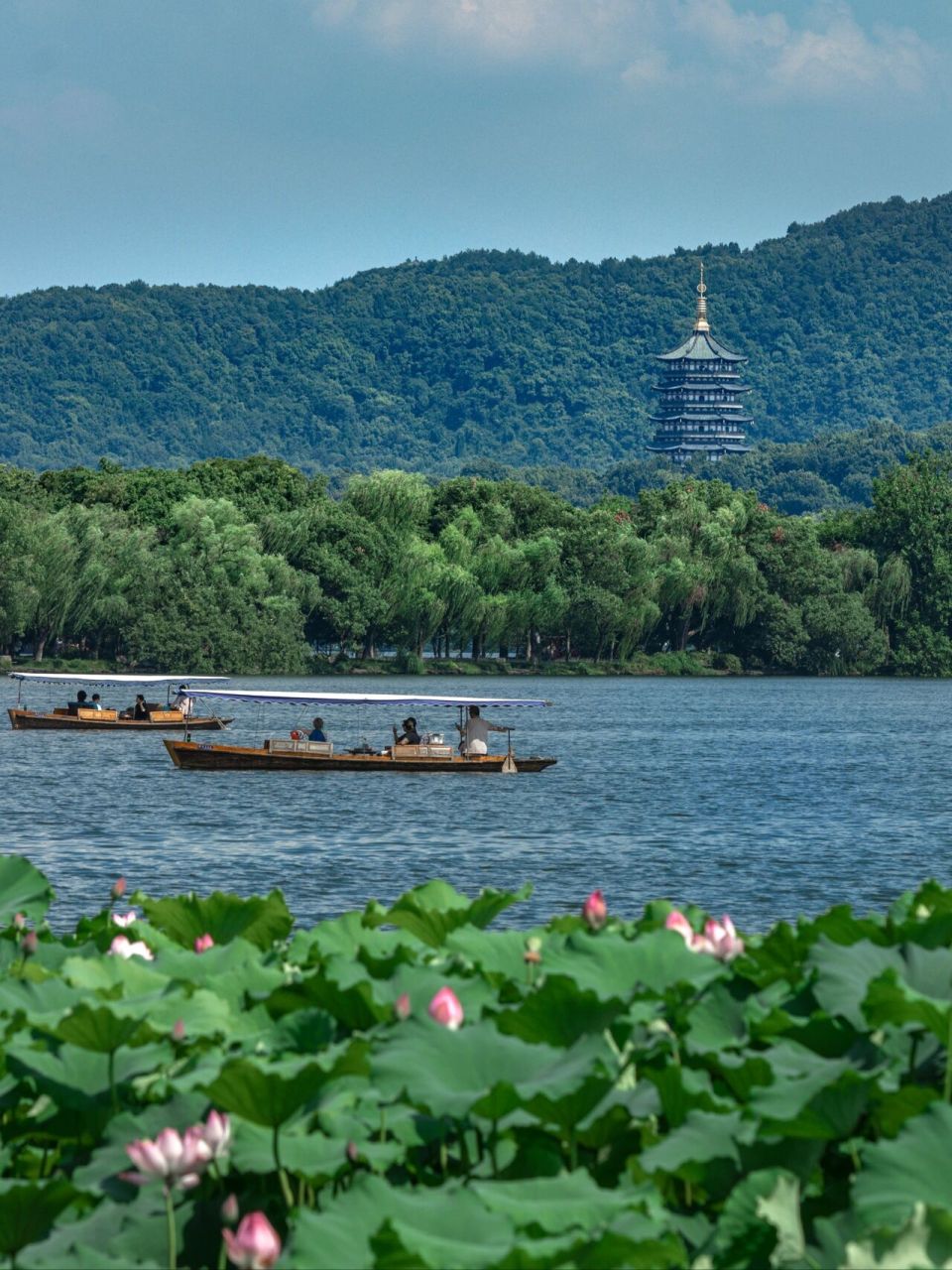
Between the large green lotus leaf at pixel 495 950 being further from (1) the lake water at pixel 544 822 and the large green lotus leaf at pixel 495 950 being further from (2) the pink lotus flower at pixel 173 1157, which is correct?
(1) the lake water at pixel 544 822

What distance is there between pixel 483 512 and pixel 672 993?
9224 cm

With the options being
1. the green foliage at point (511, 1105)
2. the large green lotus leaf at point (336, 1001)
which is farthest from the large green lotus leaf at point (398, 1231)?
the large green lotus leaf at point (336, 1001)

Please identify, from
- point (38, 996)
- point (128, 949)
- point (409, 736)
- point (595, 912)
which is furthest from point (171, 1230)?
point (409, 736)

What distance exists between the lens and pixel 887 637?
98688 mm

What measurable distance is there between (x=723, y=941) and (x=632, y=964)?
0.49 meters

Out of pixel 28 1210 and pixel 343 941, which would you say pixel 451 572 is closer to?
pixel 343 941

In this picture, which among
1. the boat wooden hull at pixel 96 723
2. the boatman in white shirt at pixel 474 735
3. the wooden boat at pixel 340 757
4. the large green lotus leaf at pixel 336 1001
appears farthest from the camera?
the boat wooden hull at pixel 96 723

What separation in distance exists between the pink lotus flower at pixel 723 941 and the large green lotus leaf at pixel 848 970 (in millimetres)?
333

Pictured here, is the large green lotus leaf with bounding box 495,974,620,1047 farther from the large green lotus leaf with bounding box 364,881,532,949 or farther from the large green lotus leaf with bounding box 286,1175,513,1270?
the large green lotus leaf with bounding box 364,881,532,949

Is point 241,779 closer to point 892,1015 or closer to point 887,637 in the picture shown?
point 892,1015

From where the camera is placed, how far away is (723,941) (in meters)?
7.22

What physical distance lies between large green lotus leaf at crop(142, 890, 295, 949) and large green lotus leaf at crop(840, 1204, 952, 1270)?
3.79 m

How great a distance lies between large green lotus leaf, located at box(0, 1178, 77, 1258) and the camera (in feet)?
17.4

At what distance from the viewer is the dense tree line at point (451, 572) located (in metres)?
83.1
